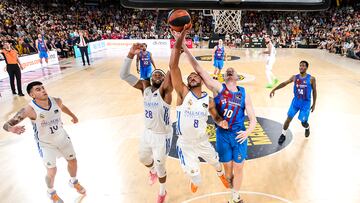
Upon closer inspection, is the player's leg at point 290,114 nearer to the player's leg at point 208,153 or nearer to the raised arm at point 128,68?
the player's leg at point 208,153

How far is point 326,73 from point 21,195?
40.4 feet

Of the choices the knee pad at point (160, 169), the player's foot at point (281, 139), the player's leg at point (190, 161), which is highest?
the player's leg at point (190, 161)

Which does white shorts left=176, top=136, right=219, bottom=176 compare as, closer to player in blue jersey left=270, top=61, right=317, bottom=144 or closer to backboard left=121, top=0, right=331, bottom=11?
backboard left=121, top=0, right=331, bottom=11

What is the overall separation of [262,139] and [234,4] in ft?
14.2

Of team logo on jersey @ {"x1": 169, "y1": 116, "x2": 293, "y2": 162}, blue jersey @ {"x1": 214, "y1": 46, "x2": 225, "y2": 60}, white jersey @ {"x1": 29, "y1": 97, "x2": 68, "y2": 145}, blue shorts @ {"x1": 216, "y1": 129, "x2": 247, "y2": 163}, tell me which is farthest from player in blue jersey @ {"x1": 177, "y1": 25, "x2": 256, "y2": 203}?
blue jersey @ {"x1": 214, "y1": 46, "x2": 225, "y2": 60}

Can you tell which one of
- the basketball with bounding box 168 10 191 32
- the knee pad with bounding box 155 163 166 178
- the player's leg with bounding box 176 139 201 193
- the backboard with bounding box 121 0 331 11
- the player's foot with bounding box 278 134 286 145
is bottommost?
the player's foot with bounding box 278 134 286 145

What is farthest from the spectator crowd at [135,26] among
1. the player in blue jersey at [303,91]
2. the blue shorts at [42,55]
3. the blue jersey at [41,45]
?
the player in blue jersey at [303,91]

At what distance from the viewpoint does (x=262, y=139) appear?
6035 millimetres

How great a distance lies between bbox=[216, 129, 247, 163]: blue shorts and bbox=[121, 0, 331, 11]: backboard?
188 centimetres

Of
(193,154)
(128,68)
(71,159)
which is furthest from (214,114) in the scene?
(71,159)

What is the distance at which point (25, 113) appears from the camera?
12.3ft

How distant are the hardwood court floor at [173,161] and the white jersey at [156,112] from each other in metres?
1.07

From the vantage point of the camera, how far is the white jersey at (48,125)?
150 inches

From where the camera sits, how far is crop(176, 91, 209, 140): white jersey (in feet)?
11.8
